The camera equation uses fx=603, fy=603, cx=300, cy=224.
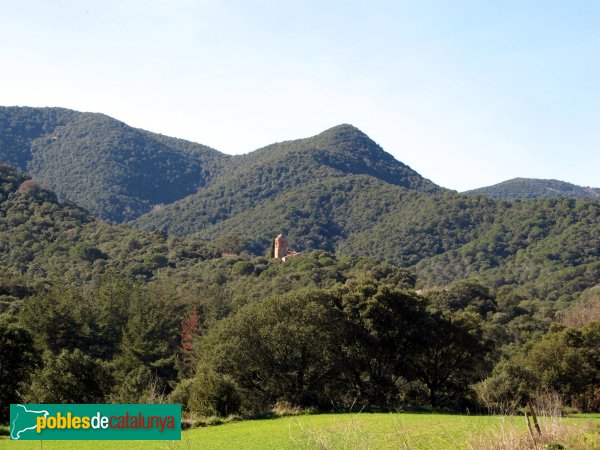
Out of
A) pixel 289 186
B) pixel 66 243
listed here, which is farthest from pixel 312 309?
pixel 289 186

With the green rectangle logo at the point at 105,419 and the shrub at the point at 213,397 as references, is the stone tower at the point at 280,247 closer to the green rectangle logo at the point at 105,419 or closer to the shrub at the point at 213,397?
the shrub at the point at 213,397

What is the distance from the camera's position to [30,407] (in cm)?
897

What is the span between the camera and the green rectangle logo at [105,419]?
877 cm

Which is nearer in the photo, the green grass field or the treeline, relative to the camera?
the green grass field

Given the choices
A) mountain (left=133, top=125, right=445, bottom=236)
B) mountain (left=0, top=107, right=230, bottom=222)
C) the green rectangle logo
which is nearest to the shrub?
the green rectangle logo

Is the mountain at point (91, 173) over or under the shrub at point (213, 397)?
over

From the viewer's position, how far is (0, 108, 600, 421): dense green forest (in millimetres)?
31188

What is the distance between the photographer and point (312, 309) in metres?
32.4

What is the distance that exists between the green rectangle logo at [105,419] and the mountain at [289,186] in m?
118

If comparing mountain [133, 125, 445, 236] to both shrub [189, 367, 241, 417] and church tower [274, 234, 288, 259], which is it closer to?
church tower [274, 234, 288, 259]

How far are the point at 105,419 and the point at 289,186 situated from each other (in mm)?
151660

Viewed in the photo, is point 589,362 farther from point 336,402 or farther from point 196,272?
point 196,272

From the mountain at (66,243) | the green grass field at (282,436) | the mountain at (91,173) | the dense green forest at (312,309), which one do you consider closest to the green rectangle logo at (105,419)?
the green grass field at (282,436)

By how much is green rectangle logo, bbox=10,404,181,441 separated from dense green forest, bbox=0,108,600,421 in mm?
3976
